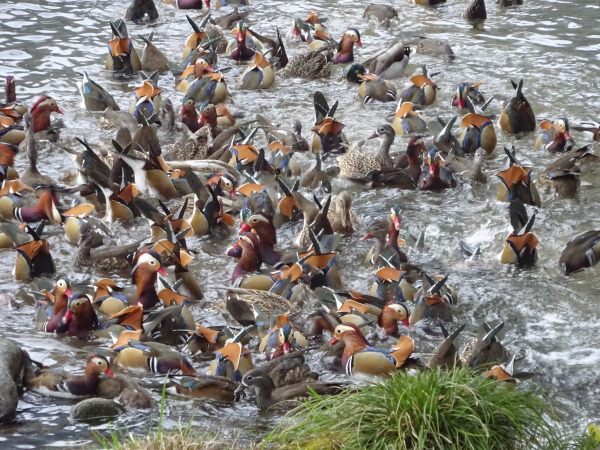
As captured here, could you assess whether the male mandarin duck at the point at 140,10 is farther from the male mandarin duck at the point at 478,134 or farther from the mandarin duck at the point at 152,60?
the male mandarin duck at the point at 478,134

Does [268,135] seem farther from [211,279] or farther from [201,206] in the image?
[211,279]

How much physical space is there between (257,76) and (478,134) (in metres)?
2.86

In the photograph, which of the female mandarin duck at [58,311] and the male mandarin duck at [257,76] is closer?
the female mandarin duck at [58,311]

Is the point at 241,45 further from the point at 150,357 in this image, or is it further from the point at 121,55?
the point at 150,357

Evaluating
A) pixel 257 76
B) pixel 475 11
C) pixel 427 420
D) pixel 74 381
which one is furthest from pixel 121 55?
pixel 427 420

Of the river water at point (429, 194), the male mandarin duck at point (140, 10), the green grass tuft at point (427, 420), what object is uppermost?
the green grass tuft at point (427, 420)

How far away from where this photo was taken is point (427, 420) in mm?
4578

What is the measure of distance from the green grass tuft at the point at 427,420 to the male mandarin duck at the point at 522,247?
2.88 meters

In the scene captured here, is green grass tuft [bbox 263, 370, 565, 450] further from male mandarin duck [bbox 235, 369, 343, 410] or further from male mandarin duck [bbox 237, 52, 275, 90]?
male mandarin duck [bbox 237, 52, 275, 90]

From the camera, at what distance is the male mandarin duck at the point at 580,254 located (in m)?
7.55

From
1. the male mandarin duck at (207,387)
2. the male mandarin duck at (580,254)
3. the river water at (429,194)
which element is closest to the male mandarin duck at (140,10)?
the river water at (429,194)

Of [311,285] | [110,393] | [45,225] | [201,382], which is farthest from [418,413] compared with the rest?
[45,225]

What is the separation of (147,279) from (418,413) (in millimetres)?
2871

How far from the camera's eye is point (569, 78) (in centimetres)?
1129
